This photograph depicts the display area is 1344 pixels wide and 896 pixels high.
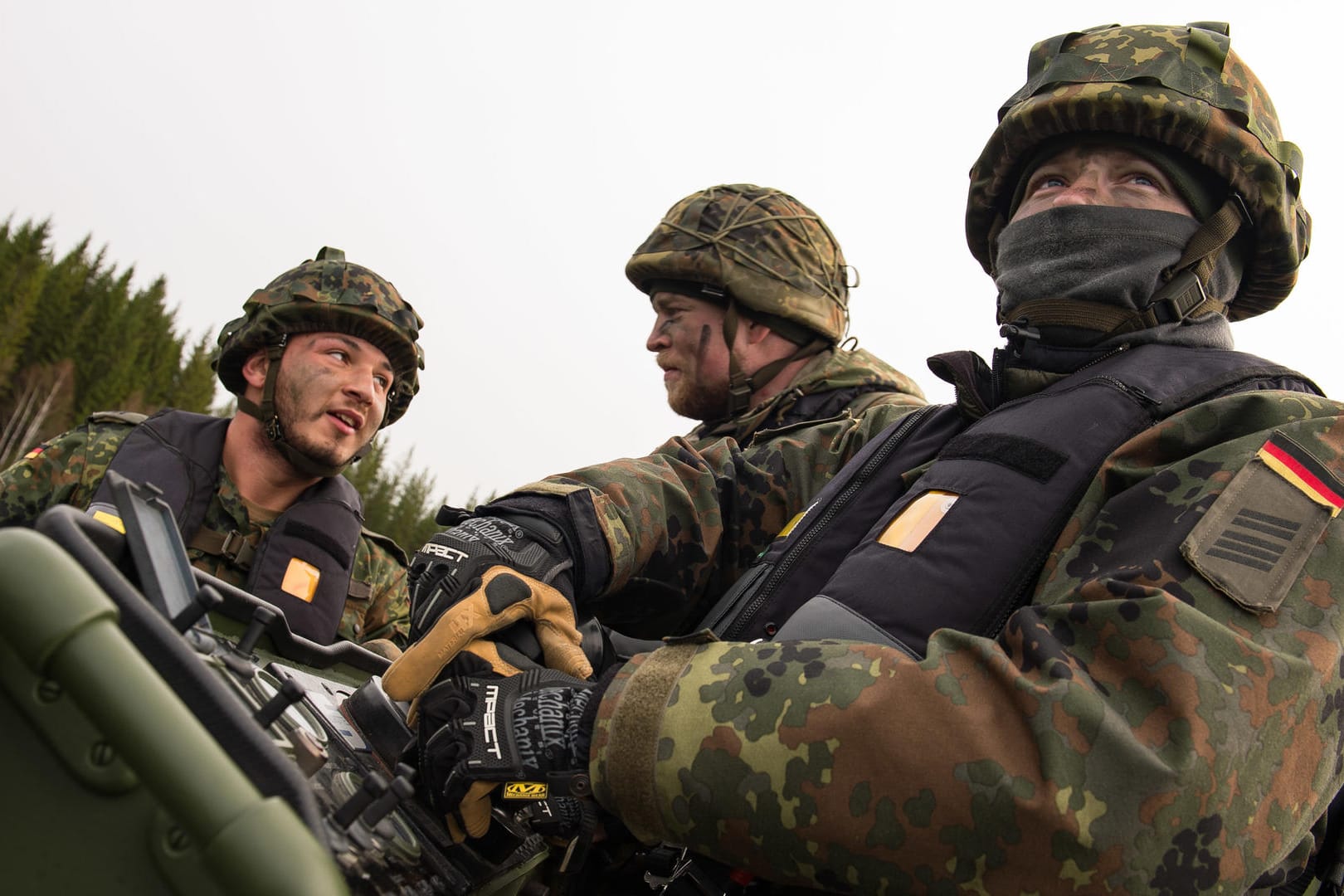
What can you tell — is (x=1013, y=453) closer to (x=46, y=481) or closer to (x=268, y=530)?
(x=268, y=530)

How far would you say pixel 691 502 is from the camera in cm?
335

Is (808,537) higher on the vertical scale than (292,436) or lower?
lower

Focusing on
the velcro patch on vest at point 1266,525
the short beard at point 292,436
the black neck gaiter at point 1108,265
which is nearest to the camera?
the velcro patch on vest at point 1266,525

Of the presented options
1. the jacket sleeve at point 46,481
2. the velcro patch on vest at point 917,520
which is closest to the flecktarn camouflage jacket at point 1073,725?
the velcro patch on vest at point 917,520

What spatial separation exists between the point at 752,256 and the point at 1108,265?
2.98m

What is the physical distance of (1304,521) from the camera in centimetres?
206

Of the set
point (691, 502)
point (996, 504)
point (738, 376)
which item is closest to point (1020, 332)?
point (996, 504)

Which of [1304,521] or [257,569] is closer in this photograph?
[1304,521]

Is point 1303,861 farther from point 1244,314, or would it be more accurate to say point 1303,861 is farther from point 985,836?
point 1244,314

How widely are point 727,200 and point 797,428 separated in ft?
7.45

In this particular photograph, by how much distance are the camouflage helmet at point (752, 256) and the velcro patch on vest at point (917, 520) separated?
3174 mm

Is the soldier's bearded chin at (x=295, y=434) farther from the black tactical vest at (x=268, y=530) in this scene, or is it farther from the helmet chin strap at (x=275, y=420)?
the black tactical vest at (x=268, y=530)

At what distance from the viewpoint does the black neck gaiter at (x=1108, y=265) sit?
286cm

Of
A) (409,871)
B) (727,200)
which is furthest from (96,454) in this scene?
(409,871)
